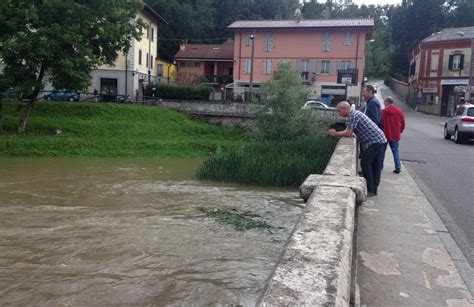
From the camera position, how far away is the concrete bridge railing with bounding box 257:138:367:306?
7.66 feet

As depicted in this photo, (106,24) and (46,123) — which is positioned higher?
(106,24)

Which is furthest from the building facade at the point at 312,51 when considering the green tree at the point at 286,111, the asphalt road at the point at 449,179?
the asphalt road at the point at 449,179

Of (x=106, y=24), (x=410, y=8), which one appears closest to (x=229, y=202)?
(x=106, y=24)

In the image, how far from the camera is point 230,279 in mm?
6012

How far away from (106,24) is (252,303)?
72.8 feet

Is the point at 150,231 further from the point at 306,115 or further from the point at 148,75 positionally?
the point at 148,75

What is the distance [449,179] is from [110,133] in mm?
20647

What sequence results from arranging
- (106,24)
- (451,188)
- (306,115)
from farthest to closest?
1. (106,24)
2. (306,115)
3. (451,188)

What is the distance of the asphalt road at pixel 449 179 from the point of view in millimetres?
6402

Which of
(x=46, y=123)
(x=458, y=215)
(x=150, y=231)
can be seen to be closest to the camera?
(x=458, y=215)

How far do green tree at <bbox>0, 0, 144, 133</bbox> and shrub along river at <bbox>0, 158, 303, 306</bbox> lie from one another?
10245 mm

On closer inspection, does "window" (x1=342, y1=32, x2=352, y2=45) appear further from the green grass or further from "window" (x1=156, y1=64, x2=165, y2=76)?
the green grass

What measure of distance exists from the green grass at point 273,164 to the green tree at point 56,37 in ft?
39.1

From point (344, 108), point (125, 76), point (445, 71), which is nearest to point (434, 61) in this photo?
point (445, 71)
